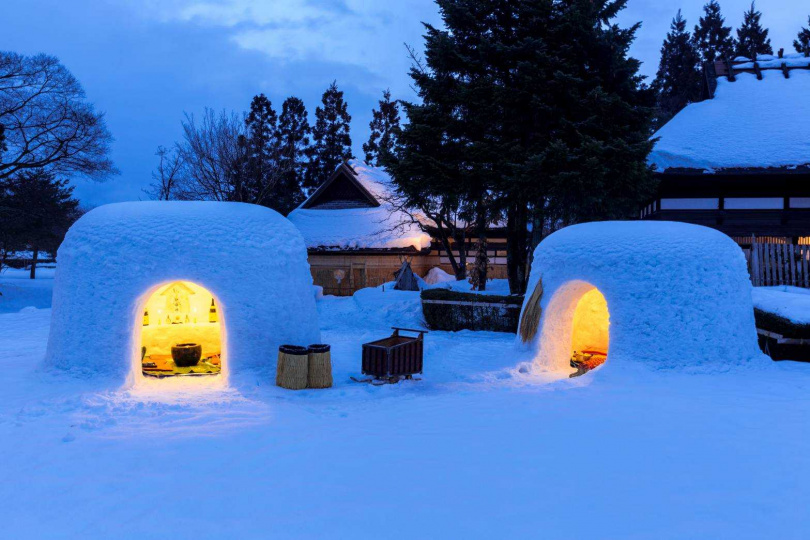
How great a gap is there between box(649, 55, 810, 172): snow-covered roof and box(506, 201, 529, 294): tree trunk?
168 inches

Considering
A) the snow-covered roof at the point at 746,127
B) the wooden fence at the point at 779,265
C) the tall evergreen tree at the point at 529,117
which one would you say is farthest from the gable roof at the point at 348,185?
the wooden fence at the point at 779,265

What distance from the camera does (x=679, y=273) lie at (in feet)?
27.9

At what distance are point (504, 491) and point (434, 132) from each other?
12356 millimetres

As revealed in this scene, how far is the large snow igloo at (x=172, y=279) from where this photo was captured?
807cm

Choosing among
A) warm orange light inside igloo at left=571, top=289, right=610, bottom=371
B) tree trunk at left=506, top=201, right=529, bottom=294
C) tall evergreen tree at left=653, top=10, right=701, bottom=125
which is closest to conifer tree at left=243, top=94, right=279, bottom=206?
tree trunk at left=506, top=201, right=529, bottom=294

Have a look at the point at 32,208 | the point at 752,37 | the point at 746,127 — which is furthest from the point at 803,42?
the point at 32,208

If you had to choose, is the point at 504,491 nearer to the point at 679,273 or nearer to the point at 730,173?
the point at 679,273

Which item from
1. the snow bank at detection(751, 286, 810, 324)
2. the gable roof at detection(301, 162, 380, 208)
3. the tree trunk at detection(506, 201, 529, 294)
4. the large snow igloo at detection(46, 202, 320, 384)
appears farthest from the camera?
the gable roof at detection(301, 162, 380, 208)

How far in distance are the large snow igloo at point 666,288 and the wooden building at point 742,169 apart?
7682 millimetres

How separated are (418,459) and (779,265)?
12.5m

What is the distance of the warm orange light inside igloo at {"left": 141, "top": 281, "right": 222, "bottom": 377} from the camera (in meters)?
9.86

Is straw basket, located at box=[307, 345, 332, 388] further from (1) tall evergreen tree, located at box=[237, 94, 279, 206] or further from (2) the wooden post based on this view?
(1) tall evergreen tree, located at box=[237, 94, 279, 206]

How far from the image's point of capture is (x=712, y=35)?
3762 cm

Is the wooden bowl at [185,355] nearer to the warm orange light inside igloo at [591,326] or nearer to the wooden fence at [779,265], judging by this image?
the warm orange light inside igloo at [591,326]
